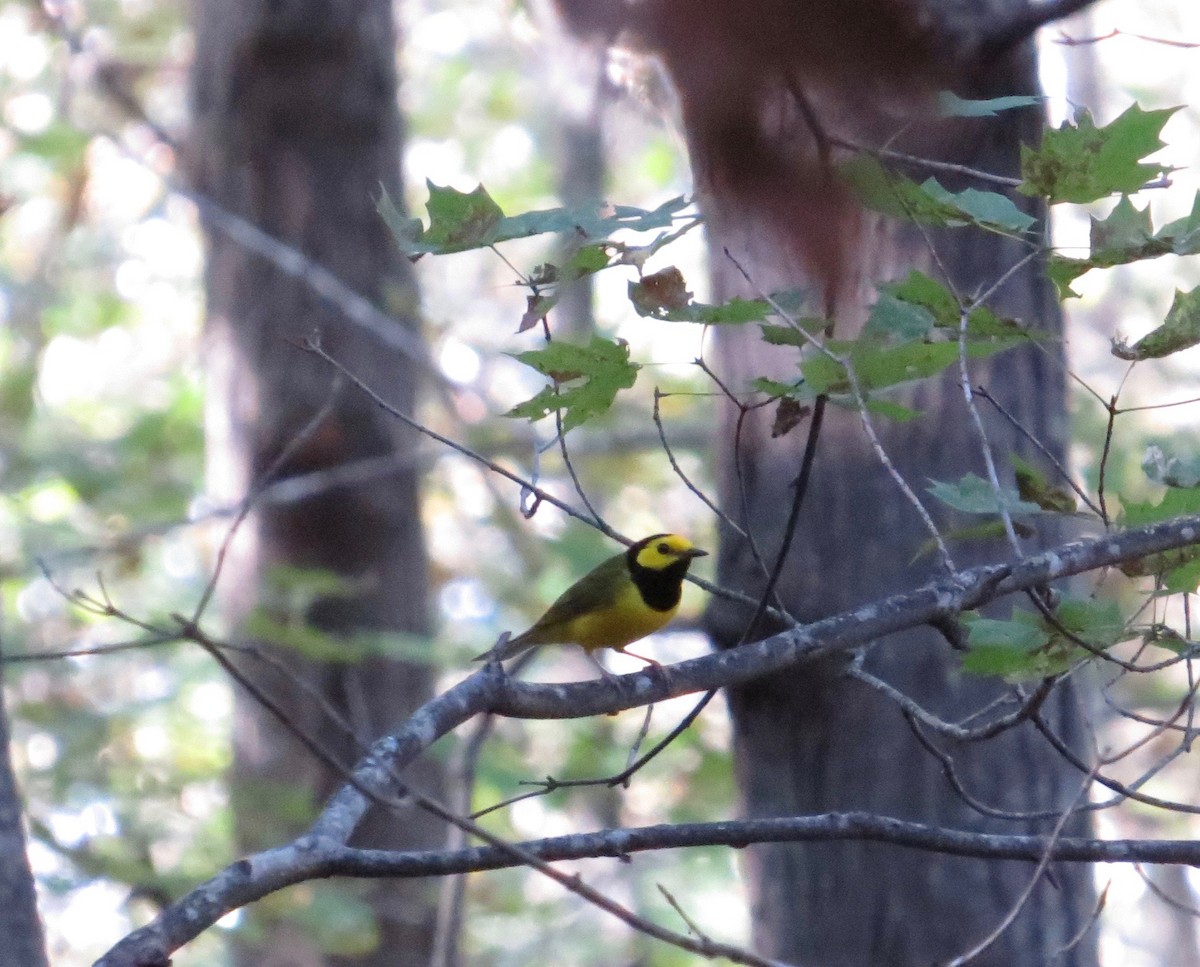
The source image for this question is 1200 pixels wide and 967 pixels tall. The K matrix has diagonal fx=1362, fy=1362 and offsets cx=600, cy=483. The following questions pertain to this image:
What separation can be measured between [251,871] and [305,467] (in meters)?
5.38

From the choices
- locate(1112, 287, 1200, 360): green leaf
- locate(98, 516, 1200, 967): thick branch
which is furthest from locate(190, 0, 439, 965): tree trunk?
locate(1112, 287, 1200, 360): green leaf

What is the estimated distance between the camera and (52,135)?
8117 millimetres

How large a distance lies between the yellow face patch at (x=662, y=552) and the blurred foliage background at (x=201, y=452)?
0.78 m

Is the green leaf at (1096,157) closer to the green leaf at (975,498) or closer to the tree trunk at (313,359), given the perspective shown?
the green leaf at (975,498)

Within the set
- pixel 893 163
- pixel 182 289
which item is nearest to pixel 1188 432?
pixel 893 163

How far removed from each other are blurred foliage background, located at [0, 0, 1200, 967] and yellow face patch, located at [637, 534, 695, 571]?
0.78m

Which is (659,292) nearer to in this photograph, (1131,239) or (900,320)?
(900,320)

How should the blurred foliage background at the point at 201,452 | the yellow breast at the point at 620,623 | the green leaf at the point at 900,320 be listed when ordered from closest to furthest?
the green leaf at the point at 900,320, the yellow breast at the point at 620,623, the blurred foliage background at the point at 201,452

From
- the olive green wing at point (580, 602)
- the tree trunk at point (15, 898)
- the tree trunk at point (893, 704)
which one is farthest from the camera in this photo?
the olive green wing at point (580, 602)

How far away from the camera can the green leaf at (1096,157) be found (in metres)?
2.11

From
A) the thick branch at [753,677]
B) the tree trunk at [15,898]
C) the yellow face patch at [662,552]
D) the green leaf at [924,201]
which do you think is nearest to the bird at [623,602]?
the yellow face patch at [662,552]

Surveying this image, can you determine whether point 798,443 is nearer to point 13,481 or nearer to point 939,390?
point 939,390

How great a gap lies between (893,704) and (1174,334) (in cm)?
156

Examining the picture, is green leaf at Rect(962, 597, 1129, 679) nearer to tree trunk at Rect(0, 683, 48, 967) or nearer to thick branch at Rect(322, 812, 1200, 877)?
thick branch at Rect(322, 812, 1200, 877)
